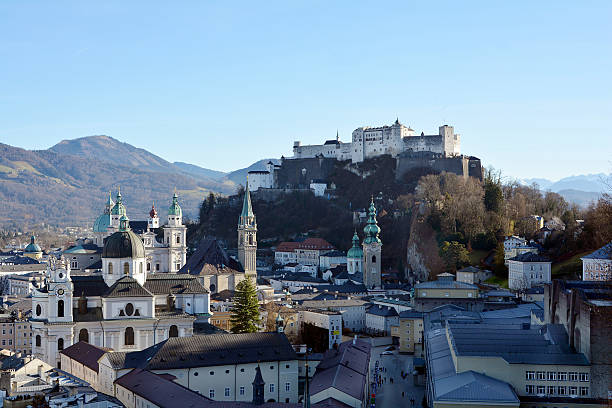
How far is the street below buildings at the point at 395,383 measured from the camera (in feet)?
153

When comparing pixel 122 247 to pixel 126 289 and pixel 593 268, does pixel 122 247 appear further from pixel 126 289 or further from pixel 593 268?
pixel 593 268

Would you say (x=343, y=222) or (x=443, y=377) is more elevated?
(x=343, y=222)

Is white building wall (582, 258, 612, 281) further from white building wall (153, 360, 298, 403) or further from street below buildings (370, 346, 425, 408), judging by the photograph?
white building wall (153, 360, 298, 403)

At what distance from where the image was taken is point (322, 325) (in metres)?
66.7

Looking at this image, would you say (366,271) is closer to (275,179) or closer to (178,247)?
(178,247)

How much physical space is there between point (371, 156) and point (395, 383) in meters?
71.0

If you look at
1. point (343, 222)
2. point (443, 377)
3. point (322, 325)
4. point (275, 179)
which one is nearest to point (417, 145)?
point (343, 222)

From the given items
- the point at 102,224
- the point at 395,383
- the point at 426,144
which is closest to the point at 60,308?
the point at 395,383

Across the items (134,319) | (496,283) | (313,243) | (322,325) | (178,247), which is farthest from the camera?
(313,243)

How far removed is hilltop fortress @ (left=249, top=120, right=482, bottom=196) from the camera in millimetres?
111625

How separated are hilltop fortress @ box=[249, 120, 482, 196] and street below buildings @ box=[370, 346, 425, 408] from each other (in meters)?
52.2

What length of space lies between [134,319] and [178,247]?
3806cm

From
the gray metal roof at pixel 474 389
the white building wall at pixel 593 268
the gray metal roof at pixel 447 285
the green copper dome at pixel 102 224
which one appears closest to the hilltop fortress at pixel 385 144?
the green copper dome at pixel 102 224

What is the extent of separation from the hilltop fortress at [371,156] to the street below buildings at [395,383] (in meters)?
52.2
